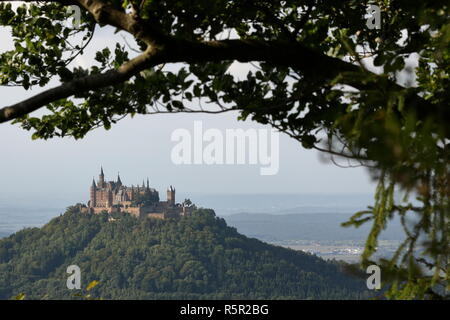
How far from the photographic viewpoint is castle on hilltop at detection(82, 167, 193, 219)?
112688mm

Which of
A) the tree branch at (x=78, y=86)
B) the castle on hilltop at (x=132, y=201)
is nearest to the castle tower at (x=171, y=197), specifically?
the castle on hilltop at (x=132, y=201)

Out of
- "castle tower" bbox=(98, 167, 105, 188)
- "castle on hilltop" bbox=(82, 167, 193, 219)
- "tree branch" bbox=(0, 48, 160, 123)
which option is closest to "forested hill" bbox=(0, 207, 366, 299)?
"castle on hilltop" bbox=(82, 167, 193, 219)

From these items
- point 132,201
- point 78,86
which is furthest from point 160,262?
point 78,86

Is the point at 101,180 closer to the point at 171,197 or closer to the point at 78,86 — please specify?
the point at 171,197

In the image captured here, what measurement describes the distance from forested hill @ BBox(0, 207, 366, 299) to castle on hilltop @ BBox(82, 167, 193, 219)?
203 centimetres

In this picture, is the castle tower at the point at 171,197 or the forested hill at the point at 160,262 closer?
the forested hill at the point at 160,262

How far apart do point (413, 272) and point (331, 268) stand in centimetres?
10120

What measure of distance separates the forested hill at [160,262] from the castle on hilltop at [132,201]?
2026 millimetres

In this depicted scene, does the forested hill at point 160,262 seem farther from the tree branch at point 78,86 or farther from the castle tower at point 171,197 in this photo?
the tree branch at point 78,86

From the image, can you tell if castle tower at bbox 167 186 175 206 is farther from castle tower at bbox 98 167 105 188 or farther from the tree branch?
the tree branch

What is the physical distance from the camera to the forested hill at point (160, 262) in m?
95.0

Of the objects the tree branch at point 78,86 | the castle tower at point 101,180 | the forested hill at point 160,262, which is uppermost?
the castle tower at point 101,180

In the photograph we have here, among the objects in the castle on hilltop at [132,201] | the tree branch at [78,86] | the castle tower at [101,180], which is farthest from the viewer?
the castle tower at [101,180]

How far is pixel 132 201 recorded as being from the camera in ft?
377
